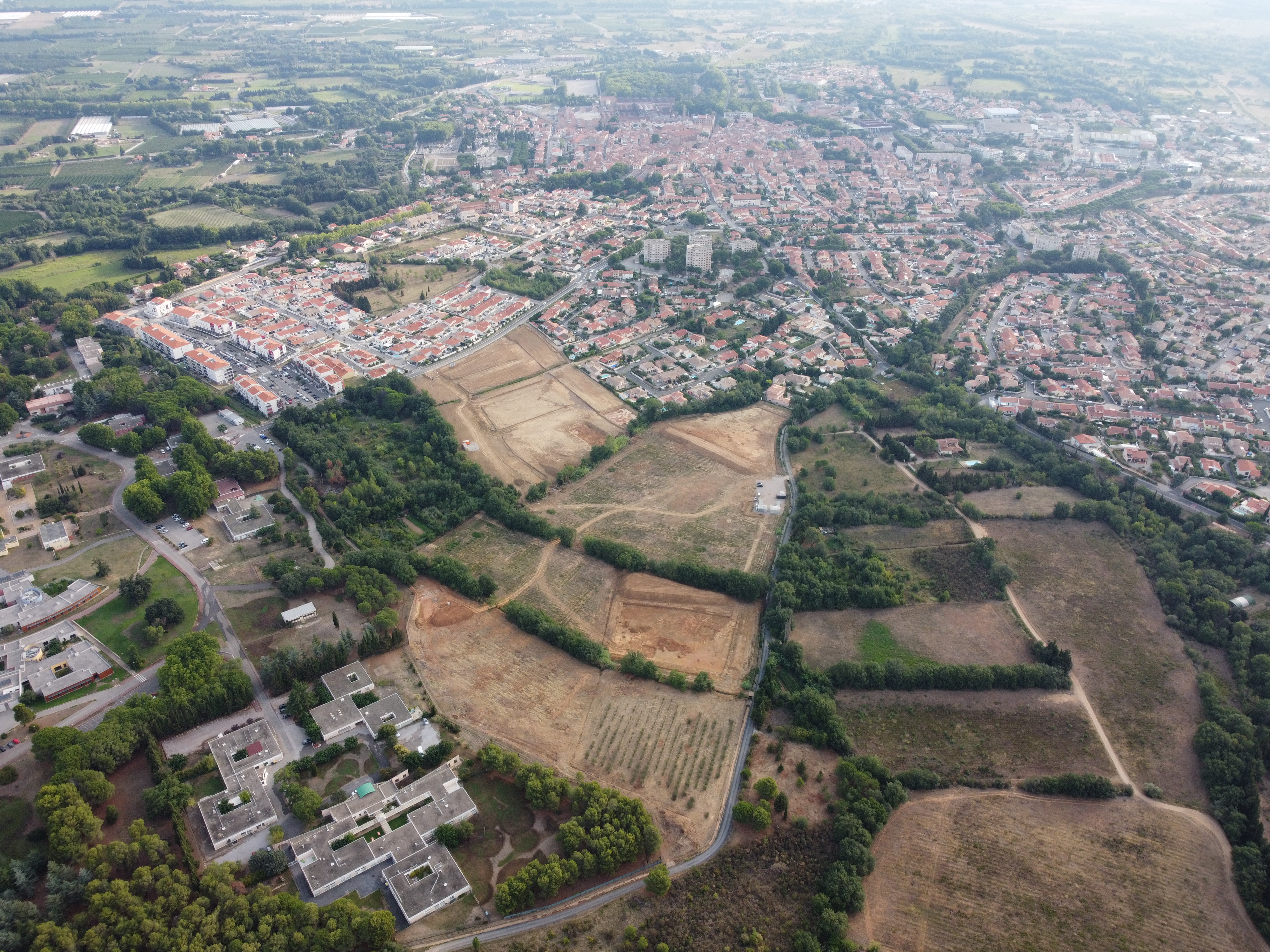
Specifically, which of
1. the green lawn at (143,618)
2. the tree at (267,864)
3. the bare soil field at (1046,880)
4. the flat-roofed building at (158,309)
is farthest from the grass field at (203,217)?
the bare soil field at (1046,880)

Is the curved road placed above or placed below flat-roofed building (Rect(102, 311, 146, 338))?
above

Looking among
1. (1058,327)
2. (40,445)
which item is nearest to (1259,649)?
(1058,327)

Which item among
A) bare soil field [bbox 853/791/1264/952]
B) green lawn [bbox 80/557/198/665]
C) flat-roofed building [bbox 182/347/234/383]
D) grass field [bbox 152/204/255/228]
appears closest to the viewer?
bare soil field [bbox 853/791/1264/952]

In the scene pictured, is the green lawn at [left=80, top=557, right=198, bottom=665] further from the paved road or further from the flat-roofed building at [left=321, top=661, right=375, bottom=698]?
the flat-roofed building at [left=321, top=661, right=375, bottom=698]

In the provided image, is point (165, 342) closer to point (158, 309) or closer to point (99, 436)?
point (158, 309)

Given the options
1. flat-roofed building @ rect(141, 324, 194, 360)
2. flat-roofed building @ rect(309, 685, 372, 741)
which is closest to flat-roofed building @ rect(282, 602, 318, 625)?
flat-roofed building @ rect(309, 685, 372, 741)

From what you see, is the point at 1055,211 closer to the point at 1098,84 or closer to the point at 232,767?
the point at 1098,84
